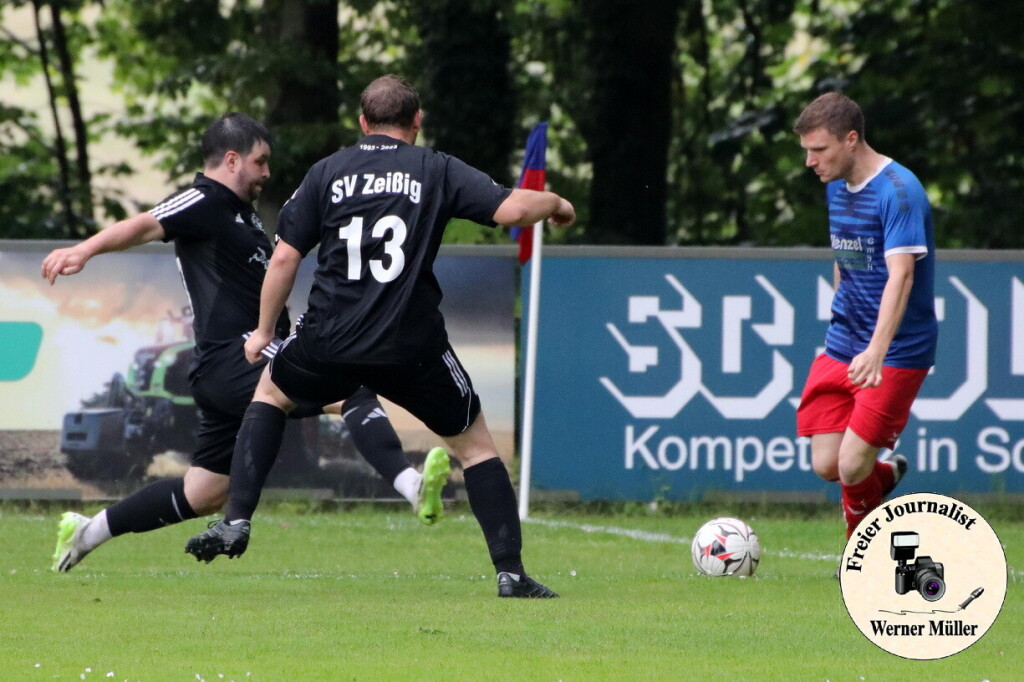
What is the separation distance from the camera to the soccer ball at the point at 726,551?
25.6ft

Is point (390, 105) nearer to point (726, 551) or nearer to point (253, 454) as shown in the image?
point (253, 454)

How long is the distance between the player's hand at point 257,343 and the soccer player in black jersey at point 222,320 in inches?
13.3

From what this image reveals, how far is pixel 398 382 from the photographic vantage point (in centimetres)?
663

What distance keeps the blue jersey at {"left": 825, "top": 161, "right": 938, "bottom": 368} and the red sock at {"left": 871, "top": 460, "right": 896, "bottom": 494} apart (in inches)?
21.2

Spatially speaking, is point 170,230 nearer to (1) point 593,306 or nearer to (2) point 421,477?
(2) point 421,477

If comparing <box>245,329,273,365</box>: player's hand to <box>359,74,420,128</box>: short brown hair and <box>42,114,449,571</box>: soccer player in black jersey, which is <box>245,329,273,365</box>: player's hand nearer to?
<box>42,114,449,571</box>: soccer player in black jersey

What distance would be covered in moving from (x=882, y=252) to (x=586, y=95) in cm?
1265

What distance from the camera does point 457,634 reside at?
5.82 metres

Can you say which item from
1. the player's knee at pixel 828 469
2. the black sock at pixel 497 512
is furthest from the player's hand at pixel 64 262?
the player's knee at pixel 828 469

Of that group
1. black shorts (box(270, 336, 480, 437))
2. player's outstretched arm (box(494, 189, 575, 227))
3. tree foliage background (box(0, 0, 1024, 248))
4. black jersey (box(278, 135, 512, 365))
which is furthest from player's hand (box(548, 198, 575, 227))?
tree foliage background (box(0, 0, 1024, 248))

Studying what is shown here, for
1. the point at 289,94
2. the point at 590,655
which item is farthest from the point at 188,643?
the point at 289,94

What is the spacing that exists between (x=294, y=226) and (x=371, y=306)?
1.39 ft

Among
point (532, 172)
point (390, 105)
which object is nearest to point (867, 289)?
point (390, 105)

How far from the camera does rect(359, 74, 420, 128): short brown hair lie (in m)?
6.59
